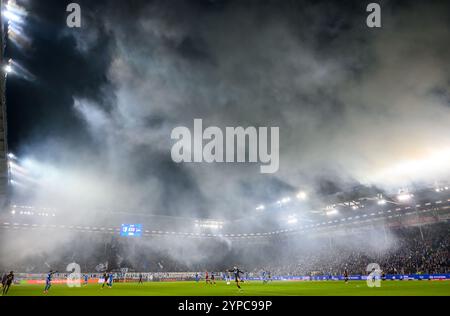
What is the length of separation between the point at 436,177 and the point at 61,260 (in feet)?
213

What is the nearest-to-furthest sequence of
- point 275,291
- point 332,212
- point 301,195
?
point 275,291 < point 301,195 < point 332,212

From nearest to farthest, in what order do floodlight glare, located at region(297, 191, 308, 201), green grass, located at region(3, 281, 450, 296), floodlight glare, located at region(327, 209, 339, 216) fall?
green grass, located at region(3, 281, 450, 296) → floodlight glare, located at region(297, 191, 308, 201) → floodlight glare, located at region(327, 209, 339, 216)

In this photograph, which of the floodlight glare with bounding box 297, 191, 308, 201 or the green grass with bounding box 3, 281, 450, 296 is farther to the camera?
the floodlight glare with bounding box 297, 191, 308, 201

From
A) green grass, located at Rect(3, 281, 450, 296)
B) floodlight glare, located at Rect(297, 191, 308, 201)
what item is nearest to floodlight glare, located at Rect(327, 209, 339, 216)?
floodlight glare, located at Rect(297, 191, 308, 201)

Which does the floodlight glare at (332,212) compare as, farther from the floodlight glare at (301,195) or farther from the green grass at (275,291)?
the green grass at (275,291)

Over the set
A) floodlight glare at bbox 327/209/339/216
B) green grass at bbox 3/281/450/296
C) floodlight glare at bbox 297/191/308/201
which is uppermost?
floodlight glare at bbox 297/191/308/201

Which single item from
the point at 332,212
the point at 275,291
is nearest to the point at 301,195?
the point at 332,212

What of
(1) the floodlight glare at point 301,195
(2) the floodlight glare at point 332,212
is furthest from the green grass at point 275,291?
(2) the floodlight glare at point 332,212

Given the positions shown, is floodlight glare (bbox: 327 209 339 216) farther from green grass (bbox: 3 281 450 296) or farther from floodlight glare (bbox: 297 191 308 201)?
green grass (bbox: 3 281 450 296)

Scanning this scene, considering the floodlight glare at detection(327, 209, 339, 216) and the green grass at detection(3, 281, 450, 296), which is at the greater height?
the floodlight glare at detection(327, 209, 339, 216)

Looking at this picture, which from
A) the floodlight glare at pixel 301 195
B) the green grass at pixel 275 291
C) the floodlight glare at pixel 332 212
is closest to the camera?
the green grass at pixel 275 291

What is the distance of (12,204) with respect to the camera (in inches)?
2160

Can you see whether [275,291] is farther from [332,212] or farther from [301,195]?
[332,212]

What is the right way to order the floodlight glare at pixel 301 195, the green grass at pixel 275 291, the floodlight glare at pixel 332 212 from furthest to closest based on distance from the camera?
the floodlight glare at pixel 332 212
the floodlight glare at pixel 301 195
the green grass at pixel 275 291
